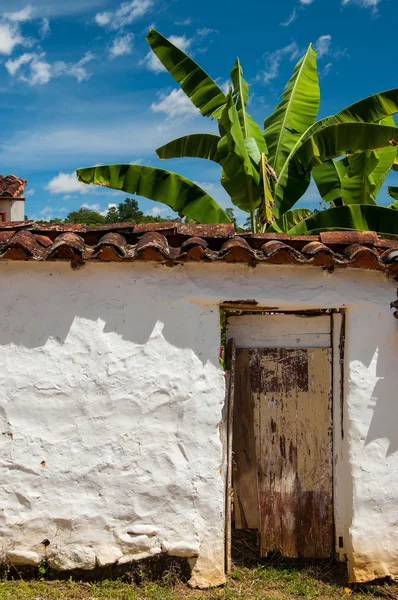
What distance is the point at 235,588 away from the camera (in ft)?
14.4

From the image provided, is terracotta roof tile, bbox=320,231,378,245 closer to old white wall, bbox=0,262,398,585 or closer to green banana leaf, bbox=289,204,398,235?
old white wall, bbox=0,262,398,585

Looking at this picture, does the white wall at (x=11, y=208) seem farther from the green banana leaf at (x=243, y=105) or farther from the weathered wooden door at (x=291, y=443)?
the weathered wooden door at (x=291, y=443)

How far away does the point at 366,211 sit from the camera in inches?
221

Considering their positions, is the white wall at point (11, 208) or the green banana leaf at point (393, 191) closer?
the green banana leaf at point (393, 191)

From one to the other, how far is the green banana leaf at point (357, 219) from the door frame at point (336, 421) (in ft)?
4.21

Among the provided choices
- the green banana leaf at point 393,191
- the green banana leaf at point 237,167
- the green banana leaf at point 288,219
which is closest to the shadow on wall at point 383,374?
the green banana leaf at point 237,167

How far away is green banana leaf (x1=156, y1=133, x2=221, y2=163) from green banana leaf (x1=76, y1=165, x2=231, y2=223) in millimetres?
632

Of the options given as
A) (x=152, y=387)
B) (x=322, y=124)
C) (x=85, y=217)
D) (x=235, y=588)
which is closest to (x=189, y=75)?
(x=322, y=124)

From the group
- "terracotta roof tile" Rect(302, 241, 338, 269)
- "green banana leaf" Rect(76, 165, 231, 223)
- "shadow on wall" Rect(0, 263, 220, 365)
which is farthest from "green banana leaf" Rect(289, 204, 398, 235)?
"shadow on wall" Rect(0, 263, 220, 365)

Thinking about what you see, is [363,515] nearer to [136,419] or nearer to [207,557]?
[207,557]

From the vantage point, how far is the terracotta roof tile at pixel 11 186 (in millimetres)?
14469

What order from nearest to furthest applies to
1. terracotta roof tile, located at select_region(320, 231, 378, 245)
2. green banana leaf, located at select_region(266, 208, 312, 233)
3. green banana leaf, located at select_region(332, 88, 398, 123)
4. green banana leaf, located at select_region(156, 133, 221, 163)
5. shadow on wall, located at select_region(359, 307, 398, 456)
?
terracotta roof tile, located at select_region(320, 231, 378, 245) < shadow on wall, located at select_region(359, 307, 398, 456) < green banana leaf, located at select_region(332, 88, 398, 123) < green banana leaf, located at select_region(156, 133, 221, 163) < green banana leaf, located at select_region(266, 208, 312, 233)

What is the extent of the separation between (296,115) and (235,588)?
5.46 metres

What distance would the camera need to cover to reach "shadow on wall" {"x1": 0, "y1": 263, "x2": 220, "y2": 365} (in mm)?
4426
